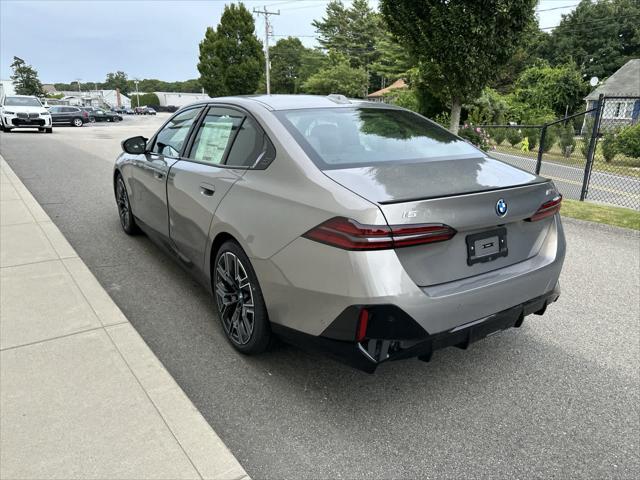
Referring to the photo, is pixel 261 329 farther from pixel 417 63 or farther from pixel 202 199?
pixel 417 63

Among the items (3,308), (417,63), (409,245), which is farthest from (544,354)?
(417,63)

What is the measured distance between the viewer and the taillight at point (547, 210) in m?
2.74

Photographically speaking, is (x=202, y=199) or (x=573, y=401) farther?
(x=202, y=199)

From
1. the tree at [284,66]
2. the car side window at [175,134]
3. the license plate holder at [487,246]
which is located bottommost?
the license plate holder at [487,246]

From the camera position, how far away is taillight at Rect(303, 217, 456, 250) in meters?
2.18

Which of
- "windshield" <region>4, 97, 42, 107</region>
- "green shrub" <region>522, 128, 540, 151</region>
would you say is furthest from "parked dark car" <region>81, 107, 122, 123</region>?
"green shrub" <region>522, 128, 540, 151</region>

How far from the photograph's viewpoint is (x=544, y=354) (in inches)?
129

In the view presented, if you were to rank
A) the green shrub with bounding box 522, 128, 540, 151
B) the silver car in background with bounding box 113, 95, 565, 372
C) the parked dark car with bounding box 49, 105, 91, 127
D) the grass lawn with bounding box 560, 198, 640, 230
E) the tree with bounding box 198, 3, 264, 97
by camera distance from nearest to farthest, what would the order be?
the silver car in background with bounding box 113, 95, 565, 372
the grass lawn with bounding box 560, 198, 640, 230
the green shrub with bounding box 522, 128, 540, 151
the parked dark car with bounding box 49, 105, 91, 127
the tree with bounding box 198, 3, 264, 97

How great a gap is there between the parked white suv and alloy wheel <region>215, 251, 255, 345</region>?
23229mm

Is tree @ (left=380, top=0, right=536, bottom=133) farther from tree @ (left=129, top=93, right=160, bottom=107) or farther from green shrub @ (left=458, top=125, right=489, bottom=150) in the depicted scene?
tree @ (left=129, top=93, right=160, bottom=107)

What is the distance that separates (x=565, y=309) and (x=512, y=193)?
1.89m

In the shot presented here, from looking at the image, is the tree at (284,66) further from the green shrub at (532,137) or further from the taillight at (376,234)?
the taillight at (376,234)

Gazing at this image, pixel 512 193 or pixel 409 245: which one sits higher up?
pixel 512 193

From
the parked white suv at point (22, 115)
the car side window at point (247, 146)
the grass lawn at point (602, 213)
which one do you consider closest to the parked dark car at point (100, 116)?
the parked white suv at point (22, 115)
